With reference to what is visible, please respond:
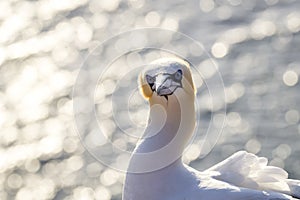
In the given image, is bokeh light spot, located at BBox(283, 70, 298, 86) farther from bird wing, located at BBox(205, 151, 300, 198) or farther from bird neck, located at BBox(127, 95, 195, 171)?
bird neck, located at BBox(127, 95, 195, 171)

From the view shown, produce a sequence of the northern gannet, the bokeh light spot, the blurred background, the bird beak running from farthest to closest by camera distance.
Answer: the bokeh light spot, the blurred background, the northern gannet, the bird beak

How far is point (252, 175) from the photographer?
988 cm

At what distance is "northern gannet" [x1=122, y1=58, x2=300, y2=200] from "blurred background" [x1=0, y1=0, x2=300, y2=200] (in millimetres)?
9758

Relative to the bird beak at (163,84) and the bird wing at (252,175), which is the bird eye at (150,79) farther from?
the bird wing at (252,175)

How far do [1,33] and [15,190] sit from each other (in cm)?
900

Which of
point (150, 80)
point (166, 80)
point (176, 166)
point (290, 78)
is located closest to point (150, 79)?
point (150, 80)

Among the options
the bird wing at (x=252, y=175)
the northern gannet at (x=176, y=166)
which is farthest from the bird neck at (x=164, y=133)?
the bird wing at (x=252, y=175)

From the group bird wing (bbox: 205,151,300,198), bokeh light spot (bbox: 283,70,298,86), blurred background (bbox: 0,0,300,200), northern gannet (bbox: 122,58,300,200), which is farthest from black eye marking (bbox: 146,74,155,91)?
bokeh light spot (bbox: 283,70,298,86)

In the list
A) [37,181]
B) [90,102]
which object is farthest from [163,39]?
[37,181]

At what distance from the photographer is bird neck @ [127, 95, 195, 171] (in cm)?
955

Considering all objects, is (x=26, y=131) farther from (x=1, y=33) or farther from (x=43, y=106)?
(x=1, y=33)

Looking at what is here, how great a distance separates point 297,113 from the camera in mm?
22312

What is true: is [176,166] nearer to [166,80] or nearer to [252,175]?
[252,175]

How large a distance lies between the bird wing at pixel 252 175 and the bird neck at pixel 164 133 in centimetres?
56
